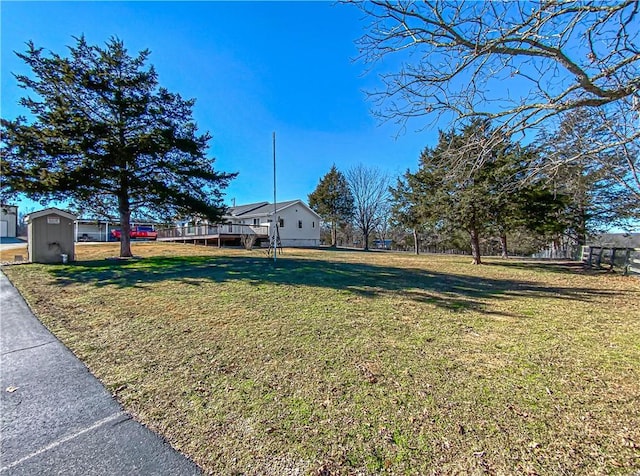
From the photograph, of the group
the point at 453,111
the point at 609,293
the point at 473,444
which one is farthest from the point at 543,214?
the point at 473,444

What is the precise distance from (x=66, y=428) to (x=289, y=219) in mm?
27958

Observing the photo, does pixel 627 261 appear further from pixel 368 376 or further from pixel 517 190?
pixel 368 376

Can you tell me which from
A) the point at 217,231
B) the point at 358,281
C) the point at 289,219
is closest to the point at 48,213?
the point at 358,281

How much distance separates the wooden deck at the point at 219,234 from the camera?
23984mm

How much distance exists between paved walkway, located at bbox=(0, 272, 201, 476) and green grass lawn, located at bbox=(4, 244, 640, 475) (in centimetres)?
13

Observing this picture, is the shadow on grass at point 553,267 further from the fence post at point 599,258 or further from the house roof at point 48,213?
the house roof at point 48,213

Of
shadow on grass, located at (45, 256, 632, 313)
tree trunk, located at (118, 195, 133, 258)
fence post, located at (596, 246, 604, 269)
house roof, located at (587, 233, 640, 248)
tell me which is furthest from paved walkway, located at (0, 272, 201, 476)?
house roof, located at (587, 233, 640, 248)

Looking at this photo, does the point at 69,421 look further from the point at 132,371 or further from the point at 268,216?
the point at 268,216

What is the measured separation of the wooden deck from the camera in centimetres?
2398

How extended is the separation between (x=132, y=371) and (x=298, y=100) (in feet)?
41.4

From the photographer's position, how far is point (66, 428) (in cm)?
214

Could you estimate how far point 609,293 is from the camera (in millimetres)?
6852

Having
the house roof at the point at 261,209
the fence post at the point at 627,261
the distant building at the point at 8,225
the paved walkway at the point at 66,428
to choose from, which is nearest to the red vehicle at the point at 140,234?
the house roof at the point at 261,209

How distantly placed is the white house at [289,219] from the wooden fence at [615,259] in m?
22.2
